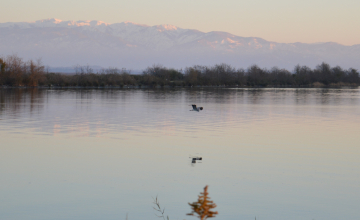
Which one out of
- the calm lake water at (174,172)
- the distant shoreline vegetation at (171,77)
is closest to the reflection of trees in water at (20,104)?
the calm lake water at (174,172)

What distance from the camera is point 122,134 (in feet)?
45.6

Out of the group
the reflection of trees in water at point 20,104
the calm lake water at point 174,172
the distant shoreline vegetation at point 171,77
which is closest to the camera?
the calm lake water at point 174,172

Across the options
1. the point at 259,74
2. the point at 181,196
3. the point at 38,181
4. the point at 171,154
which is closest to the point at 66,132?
the point at 171,154

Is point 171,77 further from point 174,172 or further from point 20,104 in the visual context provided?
point 174,172

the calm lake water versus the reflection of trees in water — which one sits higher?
the reflection of trees in water

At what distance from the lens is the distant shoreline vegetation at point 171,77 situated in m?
66.3

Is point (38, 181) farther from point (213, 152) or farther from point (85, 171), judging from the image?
point (213, 152)

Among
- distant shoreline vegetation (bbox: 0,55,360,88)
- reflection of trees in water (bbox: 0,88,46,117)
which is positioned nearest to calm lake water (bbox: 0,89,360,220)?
reflection of trees in water (bbox: 0,88,46,117)

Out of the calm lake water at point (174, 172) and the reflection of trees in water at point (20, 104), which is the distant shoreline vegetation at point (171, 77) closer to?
the reflection of trees in water at point (20, 104)

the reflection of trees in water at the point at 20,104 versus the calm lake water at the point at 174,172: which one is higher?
the reflection of trees in water at the point at 20,104

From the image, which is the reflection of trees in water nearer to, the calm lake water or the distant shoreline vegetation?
the calm lake water

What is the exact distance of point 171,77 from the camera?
278 feet

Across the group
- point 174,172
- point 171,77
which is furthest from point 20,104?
point 171,77

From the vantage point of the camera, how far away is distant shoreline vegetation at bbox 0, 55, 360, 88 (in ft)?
218
